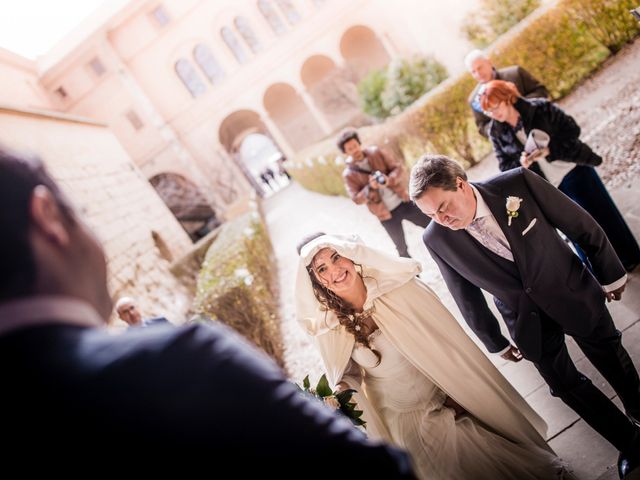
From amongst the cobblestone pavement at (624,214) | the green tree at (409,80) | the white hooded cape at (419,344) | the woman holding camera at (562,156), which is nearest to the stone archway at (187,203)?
the green tree at (409,80)

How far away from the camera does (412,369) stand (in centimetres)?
243

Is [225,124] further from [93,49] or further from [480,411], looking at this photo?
[480,411]

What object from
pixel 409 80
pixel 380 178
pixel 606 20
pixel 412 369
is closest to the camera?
pixel 412 369

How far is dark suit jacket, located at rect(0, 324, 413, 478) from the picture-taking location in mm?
617

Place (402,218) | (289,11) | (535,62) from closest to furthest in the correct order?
(402,218)
(535,62)
(289,11)

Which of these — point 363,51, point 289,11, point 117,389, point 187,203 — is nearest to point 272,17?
point 289,11

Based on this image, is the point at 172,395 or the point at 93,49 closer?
the point at 172,395

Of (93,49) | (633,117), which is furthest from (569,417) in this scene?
(93,49)

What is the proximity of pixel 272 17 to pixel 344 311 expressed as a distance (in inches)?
1009

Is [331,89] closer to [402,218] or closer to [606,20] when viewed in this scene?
[606,20]

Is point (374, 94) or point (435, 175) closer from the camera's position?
point (435, 175)

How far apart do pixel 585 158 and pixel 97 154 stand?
12781 millimetres

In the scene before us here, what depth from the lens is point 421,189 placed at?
7.02 feet

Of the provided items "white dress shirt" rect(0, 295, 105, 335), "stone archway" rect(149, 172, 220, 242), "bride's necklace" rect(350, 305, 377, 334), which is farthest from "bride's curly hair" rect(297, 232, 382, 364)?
"stone archway" rect(149, 172, 220, 242)
